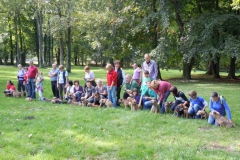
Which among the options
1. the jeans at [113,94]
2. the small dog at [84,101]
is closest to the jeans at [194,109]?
the jeans at [113,94]

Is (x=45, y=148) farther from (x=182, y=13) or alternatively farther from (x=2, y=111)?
(x=182, y=13)

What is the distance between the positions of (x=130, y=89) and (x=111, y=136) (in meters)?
4.35

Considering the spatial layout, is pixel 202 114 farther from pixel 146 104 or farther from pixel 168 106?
pixel 146 104

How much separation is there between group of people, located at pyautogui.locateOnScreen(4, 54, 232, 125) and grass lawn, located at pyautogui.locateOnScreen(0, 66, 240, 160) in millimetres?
583

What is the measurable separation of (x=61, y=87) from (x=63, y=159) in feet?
22.9

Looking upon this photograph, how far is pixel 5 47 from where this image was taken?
176 ft

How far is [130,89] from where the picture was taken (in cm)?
1052

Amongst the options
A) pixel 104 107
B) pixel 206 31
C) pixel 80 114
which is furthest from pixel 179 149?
pixel 206 31

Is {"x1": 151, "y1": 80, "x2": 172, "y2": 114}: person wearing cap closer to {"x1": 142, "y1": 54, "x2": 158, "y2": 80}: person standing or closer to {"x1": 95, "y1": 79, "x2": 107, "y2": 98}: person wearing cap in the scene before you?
{"x1": 142, "y1": 54, "x2": 158, "y2": 80}: person standing

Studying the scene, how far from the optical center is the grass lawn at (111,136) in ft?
17.2

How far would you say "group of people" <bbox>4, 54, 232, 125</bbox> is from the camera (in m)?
8.10

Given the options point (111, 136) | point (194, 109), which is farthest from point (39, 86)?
point (194, 109)

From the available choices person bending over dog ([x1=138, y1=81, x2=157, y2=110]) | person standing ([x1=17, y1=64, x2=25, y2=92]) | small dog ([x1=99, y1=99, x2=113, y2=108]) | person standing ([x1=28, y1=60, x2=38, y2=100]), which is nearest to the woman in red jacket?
small dog ([x1=99, y1=99, x2=113, y2=108])

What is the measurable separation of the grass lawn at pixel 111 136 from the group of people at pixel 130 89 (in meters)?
0.58
